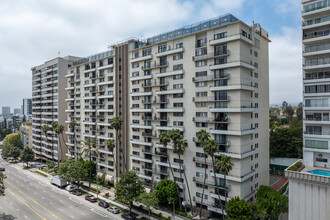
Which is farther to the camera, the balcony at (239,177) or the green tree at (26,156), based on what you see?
the green tree at (26,156)

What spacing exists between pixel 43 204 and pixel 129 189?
90.3 ft

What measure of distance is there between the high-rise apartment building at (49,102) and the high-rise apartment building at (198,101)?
4037 cm

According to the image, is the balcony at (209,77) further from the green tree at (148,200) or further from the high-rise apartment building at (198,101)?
the green tree at (148,200)

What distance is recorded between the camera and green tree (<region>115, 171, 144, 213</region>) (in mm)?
51781

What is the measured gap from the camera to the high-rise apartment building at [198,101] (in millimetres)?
47562

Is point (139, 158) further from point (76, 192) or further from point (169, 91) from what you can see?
point (76, 192)

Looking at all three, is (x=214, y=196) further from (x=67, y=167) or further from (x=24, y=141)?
(x=24, y=141)

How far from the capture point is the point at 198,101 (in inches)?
2063

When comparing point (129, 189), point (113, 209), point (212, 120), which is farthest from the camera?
point (113, 209)

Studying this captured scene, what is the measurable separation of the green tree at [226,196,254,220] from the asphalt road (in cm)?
2737

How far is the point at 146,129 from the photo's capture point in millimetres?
64812

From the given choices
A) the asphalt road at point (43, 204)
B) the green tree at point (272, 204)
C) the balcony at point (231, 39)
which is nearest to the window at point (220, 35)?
the balcony at point (231, 39)

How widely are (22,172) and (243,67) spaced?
99.4 metres

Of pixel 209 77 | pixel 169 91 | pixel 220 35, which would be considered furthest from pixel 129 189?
pixel 220 35
